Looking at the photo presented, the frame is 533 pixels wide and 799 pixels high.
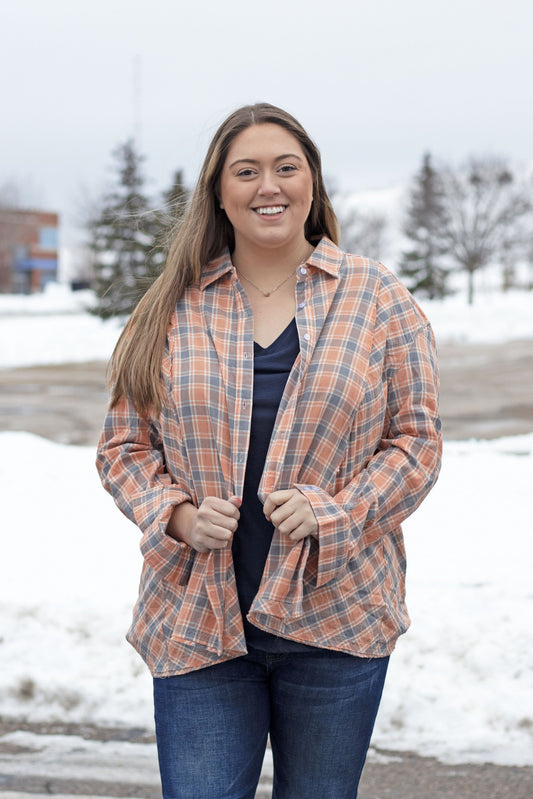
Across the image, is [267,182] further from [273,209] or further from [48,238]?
[48,238]

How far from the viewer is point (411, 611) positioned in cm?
455

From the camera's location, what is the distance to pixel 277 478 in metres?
2.01

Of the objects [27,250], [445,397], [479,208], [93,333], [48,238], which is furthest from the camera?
[48,238]

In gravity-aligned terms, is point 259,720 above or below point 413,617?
above

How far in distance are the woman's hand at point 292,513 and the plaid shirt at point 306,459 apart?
0.03m

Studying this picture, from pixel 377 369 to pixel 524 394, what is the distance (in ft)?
42.2

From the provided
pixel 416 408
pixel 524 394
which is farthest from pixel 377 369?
pixel 524 394

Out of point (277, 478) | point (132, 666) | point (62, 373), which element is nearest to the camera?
point (277, 478)

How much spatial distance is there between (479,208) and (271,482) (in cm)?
4116

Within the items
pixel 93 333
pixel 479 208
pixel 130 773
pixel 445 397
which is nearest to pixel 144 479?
pixel 130 773

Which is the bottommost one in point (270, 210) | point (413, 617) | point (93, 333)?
point (93, 333)

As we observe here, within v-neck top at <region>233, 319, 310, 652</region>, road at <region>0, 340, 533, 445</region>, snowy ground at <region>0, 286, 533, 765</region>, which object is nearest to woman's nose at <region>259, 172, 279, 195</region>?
v-neck top at <region>233, 319, 310, 652</region>

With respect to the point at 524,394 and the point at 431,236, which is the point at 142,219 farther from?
the point at 431,236

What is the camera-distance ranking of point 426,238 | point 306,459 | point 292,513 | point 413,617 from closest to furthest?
point 292,513 < point 306,459 < point 413,617 < point 426,238
